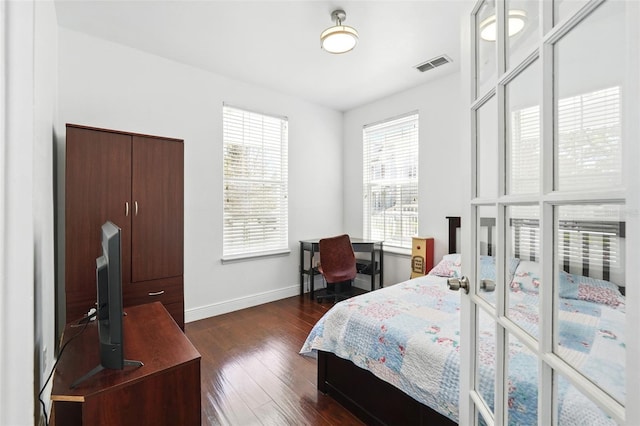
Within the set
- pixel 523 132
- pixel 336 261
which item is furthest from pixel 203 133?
pixel 523 132

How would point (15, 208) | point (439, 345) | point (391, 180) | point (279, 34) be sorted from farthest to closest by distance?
point (391, 180), point (279, 34), point (439, 345), point (15, 208)

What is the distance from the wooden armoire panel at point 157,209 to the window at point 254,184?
37.0 inches

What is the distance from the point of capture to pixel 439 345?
55.6 inches

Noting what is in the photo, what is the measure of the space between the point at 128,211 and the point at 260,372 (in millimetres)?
1635

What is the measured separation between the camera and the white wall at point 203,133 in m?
2.66

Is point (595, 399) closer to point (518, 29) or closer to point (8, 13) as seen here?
point (518, 29)

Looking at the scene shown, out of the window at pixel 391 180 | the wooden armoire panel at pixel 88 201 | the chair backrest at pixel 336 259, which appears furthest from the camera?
the window at pixel 391 180

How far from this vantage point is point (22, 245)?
736 millimetres

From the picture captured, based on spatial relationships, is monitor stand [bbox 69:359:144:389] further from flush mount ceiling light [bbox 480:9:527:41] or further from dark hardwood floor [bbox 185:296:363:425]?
flush mount ceiling light [bbox 480:9:527:41]

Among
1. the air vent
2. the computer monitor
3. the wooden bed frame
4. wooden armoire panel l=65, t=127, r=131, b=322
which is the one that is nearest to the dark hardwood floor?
the wooden bed frame

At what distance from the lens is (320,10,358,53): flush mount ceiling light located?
2.33 metres

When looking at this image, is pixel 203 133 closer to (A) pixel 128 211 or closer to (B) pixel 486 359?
(A) pixel 128 211

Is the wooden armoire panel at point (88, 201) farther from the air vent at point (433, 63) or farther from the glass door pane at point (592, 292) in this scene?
the air vent at point (433, 63)

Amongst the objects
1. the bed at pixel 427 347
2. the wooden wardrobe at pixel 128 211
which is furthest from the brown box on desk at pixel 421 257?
the wooden wardrobe at pixel 128 211
